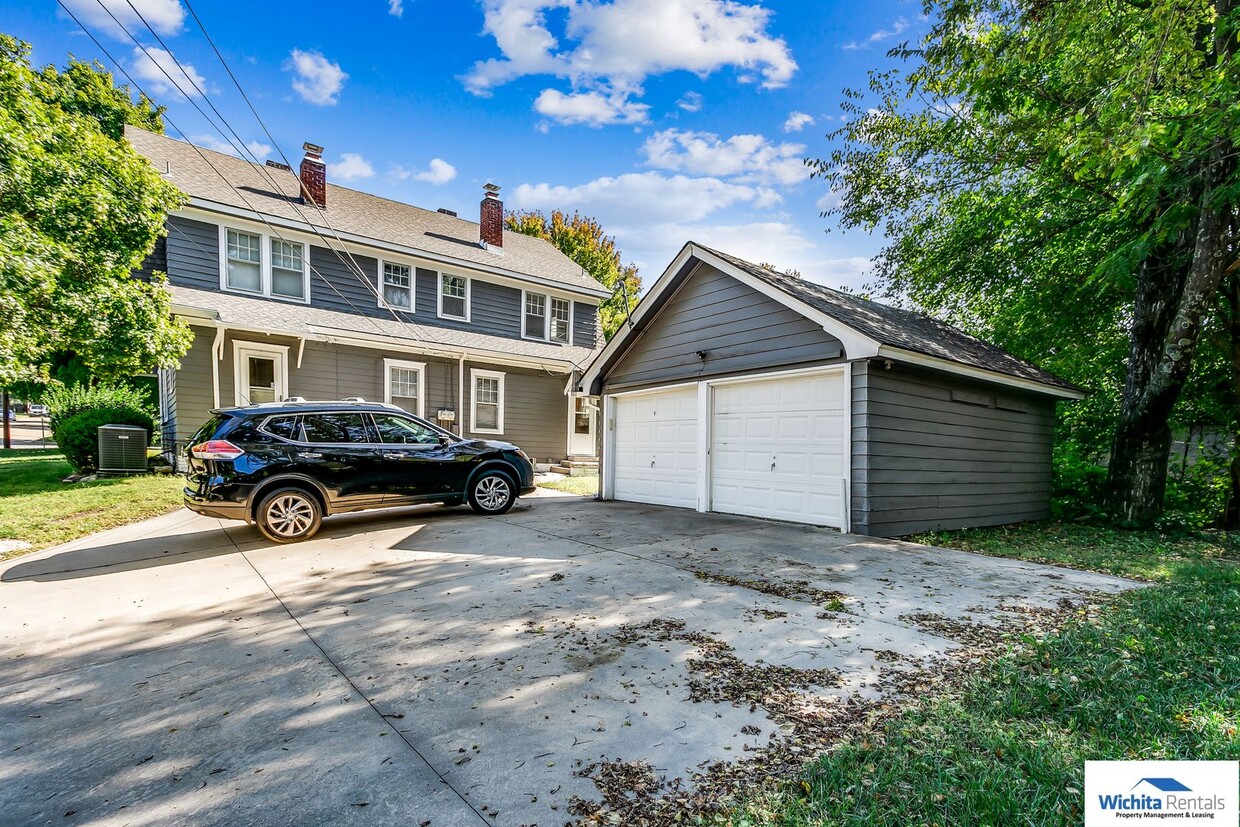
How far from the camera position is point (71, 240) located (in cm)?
861

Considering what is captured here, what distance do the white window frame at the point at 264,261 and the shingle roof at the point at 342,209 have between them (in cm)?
50

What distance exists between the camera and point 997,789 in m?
1.96

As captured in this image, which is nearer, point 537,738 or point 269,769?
point 269,769

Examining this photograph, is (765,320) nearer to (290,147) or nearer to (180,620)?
(180,620)


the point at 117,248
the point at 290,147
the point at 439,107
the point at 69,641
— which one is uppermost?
the point at 439,107

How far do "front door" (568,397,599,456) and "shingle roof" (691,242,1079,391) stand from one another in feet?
27.3

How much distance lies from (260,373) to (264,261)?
2781 millimetres

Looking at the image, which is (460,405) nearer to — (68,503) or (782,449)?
(68,503)

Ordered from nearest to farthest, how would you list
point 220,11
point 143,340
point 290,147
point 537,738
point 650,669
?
1. point 537,738
2. point 650,669
3. point 220,11
4. point 143,340
5. point 290,147

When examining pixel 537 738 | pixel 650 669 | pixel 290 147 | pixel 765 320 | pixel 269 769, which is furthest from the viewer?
pixel 290 147

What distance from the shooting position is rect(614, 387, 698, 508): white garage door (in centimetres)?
970

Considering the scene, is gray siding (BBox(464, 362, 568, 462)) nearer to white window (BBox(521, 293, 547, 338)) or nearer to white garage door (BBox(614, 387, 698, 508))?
white window (BBox(521, 293, 547, 338))

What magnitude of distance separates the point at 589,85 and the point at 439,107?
3.29m

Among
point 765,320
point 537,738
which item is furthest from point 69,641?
point 765,320
